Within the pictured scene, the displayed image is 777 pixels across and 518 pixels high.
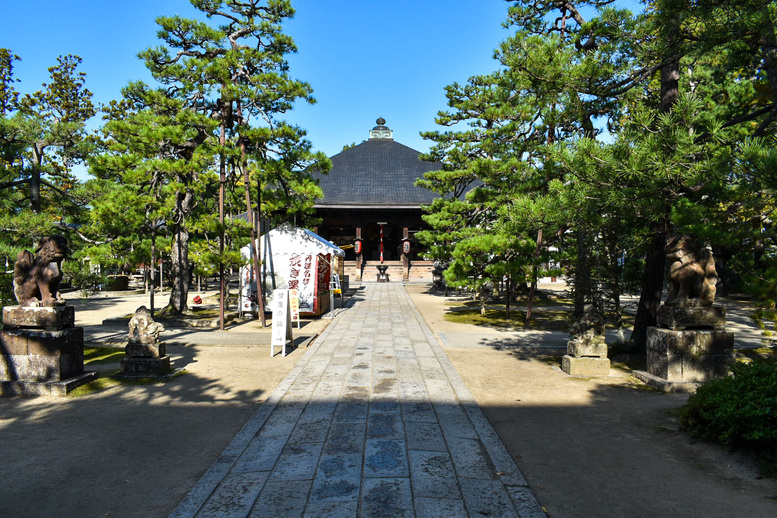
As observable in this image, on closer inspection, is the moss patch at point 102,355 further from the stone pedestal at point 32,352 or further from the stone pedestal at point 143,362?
the stone pedestal at point 32,352

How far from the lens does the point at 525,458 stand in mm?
3990

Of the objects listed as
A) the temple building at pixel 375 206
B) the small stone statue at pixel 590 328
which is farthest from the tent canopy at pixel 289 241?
the temple building at pixel 375 206

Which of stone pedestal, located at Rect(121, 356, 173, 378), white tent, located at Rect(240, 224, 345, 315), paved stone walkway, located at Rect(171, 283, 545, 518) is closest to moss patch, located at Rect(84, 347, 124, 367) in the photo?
stone pedestal, located at Rect(121, 356, 173, 378)

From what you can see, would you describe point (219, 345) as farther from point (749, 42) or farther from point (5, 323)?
point (749, 42)

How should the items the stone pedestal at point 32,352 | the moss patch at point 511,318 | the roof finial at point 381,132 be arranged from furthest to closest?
the roof finial at point 381,132 < the moss patch at point 511,318 < the stone pedestal at point 32,352

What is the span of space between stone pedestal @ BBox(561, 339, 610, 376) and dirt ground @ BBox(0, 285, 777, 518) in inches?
8.3

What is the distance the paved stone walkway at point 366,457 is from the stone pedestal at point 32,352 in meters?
2.76

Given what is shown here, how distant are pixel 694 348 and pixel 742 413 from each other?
91.8 inches

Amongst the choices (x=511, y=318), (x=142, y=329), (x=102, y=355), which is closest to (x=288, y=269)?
(x=102, y=355)

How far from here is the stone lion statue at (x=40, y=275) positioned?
605 centimetres

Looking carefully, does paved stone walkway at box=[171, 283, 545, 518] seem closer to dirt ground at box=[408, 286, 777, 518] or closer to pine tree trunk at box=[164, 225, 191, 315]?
dirt ground at box=[408, 286, 777, 518]

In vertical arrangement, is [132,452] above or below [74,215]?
below

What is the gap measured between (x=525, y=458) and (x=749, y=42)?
5.15 metres

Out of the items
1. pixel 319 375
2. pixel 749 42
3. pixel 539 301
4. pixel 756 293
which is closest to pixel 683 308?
pixel 756 293
